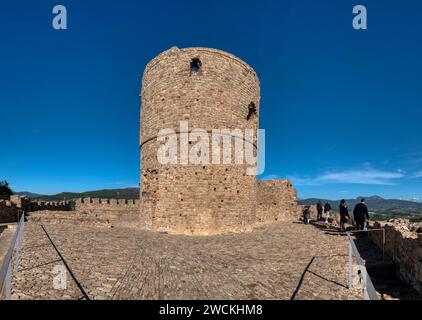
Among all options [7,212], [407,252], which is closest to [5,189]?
[7,212]

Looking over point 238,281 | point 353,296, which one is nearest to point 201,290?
point 238,281

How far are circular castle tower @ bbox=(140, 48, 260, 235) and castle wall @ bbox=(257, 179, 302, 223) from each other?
7732 millimetres

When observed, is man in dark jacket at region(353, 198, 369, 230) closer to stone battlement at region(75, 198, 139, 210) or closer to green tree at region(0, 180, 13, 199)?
stone battlement at region(75, 198, 139, 210)

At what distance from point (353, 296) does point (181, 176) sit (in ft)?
28.2

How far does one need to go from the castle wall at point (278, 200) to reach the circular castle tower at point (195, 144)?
773cm

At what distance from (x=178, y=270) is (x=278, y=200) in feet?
55.5

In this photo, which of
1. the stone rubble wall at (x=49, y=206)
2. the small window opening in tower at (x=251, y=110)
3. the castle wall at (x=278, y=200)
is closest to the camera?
the small window opening in tower at (x=251, y=110)

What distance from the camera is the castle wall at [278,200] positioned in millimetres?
20609

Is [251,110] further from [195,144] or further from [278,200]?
[278,200]

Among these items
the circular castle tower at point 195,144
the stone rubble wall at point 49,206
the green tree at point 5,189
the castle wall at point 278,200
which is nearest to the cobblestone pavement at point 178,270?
the circular castle tower at point 195,144

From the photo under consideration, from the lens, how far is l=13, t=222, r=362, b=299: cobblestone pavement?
4262 mm

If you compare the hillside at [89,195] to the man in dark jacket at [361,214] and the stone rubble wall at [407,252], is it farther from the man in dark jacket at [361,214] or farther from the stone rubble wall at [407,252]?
the stone rubble wall at [407,252]

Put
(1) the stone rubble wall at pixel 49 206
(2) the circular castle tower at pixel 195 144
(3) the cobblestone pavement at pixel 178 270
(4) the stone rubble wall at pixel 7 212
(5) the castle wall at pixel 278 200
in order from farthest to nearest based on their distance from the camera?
1. (1) the stone rubble wall at pixel 49 206
2. (5) the castle wall at pixel 278 200
3. (4) the stone rubble wall at pixel 7 212
4. (2) the circular castle tower at pixel 195 144
5. (3) the cobblestone pavement at pixel 178 270
